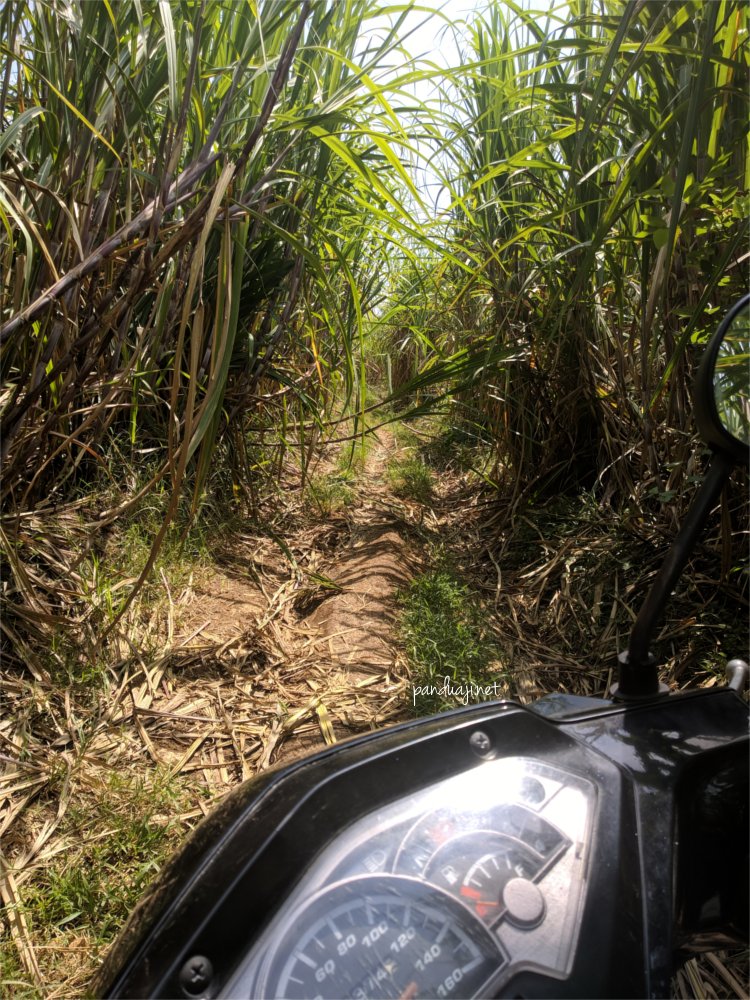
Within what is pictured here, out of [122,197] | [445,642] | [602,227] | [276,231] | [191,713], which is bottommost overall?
[445,642]

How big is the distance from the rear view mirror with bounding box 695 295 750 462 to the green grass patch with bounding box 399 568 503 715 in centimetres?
89

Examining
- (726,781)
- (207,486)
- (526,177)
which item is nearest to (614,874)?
(726,781)

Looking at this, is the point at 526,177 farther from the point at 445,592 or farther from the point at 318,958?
the point at 318,958

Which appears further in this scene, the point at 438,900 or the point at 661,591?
the point at 661,591

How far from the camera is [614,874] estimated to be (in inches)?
19.0

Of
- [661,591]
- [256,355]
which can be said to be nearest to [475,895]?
[661,591]

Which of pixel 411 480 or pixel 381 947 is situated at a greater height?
pixel 411 480

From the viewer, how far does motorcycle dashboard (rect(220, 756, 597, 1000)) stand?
1.34ft

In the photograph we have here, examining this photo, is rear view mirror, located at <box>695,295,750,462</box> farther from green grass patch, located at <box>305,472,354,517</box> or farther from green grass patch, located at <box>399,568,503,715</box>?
green grass patch, located at <box>305,472,354,517</box>

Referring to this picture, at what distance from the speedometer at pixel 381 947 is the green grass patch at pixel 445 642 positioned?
40.6 inches

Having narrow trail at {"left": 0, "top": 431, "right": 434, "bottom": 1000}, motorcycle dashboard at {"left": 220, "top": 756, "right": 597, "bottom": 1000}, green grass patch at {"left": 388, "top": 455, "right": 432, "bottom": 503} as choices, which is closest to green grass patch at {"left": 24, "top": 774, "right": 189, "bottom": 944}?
narrow trail at {"left": 0, "top": 431, "right": 434, "bottom": 1000}

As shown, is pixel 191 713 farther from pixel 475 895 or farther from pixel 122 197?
pixel 122 197

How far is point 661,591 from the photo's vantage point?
0.67 metres

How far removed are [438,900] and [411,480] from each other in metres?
2.33
